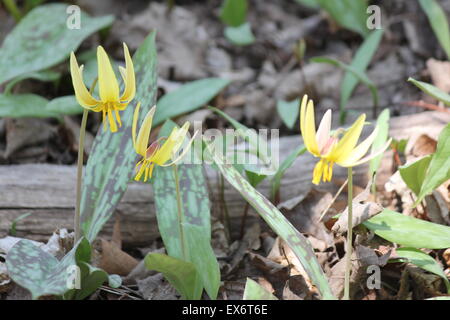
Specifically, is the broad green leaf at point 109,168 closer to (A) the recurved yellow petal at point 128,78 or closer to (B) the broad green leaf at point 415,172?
(A) the recurved yellow petal at point 128,78

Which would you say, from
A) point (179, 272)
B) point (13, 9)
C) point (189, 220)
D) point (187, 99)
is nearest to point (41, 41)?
point (13, 9)

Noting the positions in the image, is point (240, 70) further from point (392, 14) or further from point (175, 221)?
point (175, 221)

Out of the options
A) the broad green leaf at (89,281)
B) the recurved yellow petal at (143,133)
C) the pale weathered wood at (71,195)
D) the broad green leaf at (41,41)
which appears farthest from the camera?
the broad green leaf at (41,41)

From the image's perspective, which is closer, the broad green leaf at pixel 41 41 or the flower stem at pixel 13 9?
the broad green leaf at pixel 41 41

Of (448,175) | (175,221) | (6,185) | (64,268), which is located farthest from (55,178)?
(448,175)

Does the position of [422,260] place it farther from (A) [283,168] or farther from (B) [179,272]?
(B) [179,272]

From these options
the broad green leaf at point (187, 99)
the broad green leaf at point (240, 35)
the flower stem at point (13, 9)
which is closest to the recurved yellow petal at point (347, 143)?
the broad green leaf at point (187, 99)
